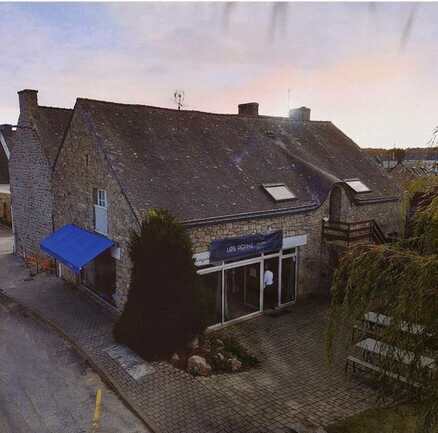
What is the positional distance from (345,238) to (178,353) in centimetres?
814

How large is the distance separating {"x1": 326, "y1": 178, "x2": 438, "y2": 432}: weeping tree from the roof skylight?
13.3 meters

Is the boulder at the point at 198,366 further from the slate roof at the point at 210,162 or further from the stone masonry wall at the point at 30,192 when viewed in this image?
the stone masonry wall at the point at 30,192

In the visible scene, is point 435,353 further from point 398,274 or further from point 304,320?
point 304,320

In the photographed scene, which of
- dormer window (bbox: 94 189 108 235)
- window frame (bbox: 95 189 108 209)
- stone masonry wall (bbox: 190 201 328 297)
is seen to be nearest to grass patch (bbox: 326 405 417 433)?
stone masonry wall (bbox: 190 201 328 297)

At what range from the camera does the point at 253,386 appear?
418 inches

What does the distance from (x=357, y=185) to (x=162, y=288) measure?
38.5 ft

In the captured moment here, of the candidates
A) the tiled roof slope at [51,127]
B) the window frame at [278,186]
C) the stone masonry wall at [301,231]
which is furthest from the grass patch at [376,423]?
the tiled roof slope at [51,127]

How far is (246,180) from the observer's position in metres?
16.2

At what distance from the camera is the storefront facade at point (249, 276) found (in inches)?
543

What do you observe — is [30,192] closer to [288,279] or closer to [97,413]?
[288,279]

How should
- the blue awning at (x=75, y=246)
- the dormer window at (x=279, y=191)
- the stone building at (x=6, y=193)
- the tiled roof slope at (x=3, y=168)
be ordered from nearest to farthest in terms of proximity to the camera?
1. the blue awning at (x=75, y=246)
2. the dormer window at (x=279, y=191)
3. the stone building at (x=6, y=193)
4. the tiled roof slope at (x=3, y=168)

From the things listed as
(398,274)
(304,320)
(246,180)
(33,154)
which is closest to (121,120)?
(246,180)

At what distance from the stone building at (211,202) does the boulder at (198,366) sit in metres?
2.32

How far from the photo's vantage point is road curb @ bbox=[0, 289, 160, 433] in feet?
29.9
